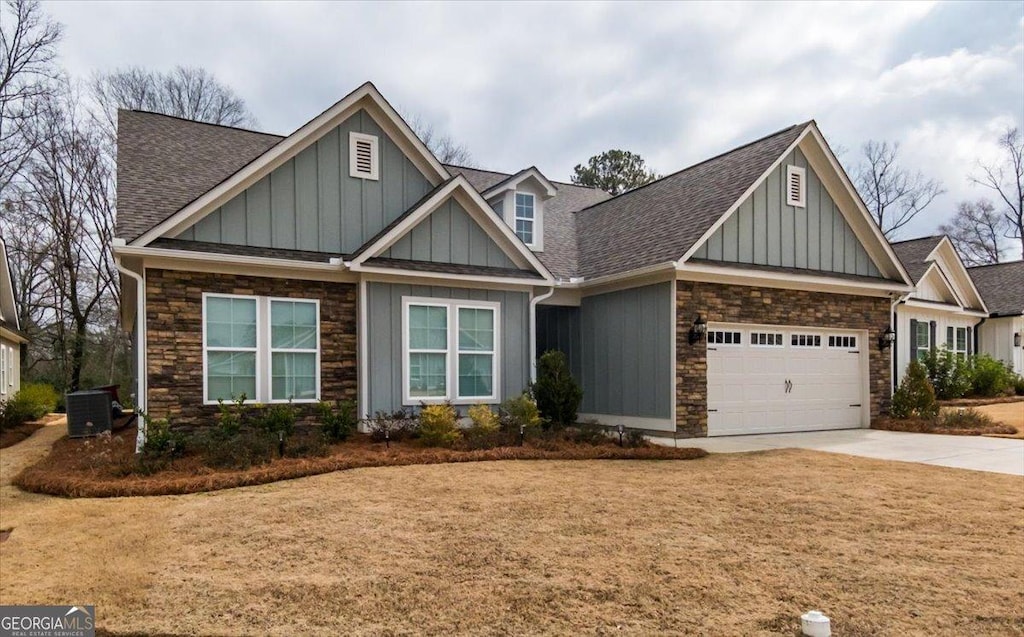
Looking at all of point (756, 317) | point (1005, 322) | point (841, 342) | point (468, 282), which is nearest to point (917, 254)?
point (1005, 322)

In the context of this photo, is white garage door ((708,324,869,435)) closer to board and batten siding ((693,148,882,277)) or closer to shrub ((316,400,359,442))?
board and batten siding ((693,148,882,277))

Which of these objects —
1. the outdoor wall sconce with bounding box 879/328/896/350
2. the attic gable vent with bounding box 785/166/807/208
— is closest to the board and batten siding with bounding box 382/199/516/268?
the attic gable vent with bounding box 785/166/807/208

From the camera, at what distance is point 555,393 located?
11641mm

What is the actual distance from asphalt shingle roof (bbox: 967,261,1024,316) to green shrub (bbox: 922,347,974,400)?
537 cm

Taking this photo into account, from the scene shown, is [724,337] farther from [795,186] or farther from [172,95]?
[172,95]

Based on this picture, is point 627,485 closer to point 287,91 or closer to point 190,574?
point 190,574

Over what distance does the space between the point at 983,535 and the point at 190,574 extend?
6.35 m

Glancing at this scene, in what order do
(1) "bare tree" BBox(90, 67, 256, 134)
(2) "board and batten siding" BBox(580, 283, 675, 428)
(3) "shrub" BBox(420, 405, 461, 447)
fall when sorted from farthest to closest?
(1) "bare tree" BBox(90, 67, 256, 134)
(2) "board and batten siding" BBox(580, 283, 675, 428)
(3) "shrub" BBox(420, 405, 461, 447)

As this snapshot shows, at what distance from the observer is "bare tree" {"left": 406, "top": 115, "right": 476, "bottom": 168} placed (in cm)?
3341

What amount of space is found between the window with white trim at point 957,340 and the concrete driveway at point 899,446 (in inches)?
368

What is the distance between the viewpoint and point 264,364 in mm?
10469

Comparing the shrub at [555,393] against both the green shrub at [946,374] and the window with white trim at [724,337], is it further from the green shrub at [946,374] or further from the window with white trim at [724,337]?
the green shrub at [946,374]

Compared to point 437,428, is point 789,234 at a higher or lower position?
higher

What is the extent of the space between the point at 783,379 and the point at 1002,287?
16.6 m
